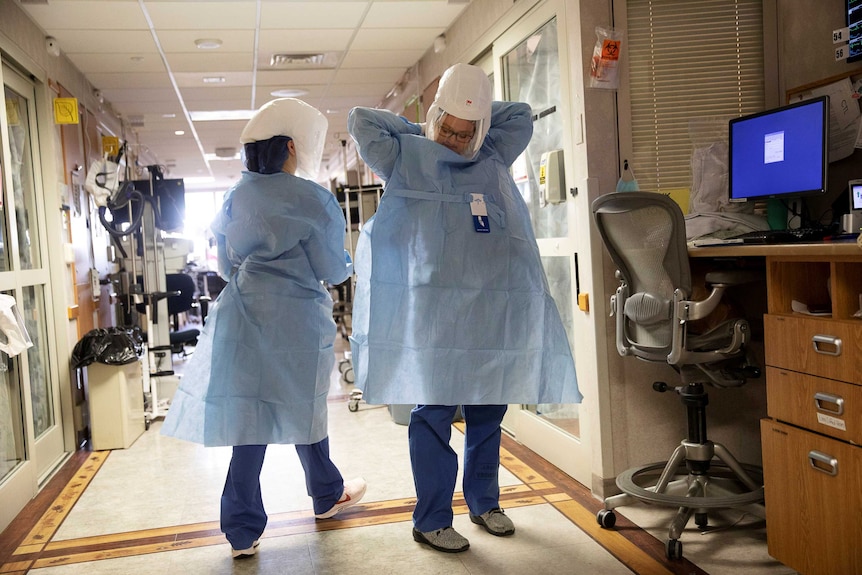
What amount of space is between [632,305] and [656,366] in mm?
492

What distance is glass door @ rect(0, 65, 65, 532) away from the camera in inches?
126

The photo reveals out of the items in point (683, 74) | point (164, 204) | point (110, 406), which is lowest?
point (110, 406)

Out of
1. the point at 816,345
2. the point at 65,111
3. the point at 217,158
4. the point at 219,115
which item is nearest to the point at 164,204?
the point at 65,111

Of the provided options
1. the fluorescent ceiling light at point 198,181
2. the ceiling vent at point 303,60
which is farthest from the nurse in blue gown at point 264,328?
the fluorescent ceiling light at point 198,181

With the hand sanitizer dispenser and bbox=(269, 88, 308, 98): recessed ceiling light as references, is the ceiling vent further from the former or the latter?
the hand sanitizer dispenser

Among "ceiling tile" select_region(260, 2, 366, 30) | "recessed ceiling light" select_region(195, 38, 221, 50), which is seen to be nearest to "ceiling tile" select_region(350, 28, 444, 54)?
"ceiling tile" select_region(260, 2, 366, 30)

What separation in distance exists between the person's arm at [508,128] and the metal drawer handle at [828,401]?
115cm

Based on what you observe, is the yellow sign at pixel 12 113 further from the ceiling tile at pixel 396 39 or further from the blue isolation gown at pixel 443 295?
the blue isolation gown at pixel 443 295

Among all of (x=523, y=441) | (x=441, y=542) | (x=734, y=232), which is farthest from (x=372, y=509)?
(x=734, y=232)

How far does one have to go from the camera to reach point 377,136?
2.35 m

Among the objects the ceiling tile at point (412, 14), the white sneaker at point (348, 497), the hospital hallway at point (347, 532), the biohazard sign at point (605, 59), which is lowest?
the hospital hallway at point (347, 532)

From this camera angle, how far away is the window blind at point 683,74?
9.52ft

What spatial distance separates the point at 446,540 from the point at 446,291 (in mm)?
797

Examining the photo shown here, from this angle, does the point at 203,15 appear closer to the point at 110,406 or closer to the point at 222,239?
the point at 110,406
